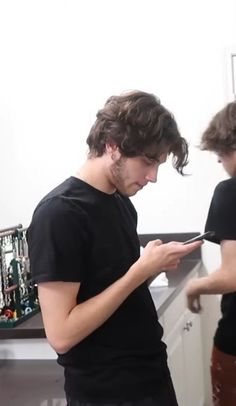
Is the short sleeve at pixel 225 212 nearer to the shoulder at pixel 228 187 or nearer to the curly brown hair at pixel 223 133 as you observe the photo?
the shoulder at pixel 228 187

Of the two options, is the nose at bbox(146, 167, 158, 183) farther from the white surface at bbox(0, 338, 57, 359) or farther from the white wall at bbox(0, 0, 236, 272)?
the white wall at bbox(0, 0, 236, 272)

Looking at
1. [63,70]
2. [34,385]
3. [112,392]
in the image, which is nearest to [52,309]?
[112,392]

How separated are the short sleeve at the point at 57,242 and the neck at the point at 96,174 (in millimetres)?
99

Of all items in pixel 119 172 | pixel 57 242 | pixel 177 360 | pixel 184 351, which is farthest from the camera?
pixel 184 351

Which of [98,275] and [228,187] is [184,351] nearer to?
[228,187]

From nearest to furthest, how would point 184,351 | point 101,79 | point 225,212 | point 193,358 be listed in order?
point 225,212 < point 184,351 < point 193,358 < point 101,79

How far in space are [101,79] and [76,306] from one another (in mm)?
1765

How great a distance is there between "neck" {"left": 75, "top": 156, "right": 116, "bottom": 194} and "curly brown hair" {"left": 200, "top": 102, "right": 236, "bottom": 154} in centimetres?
49

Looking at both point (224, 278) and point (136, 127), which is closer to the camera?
point (136, 127)

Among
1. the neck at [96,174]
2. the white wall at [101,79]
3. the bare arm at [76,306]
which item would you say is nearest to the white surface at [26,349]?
the bare arm at [76,306]

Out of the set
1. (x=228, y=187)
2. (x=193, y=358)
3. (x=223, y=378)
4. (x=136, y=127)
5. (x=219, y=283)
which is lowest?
(x=193, y=358)

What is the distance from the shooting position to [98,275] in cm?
121

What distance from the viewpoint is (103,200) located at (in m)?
1.25

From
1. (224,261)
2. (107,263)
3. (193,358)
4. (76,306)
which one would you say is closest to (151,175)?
(107,263)
